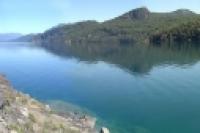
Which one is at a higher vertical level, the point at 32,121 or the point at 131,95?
the point at 32,121

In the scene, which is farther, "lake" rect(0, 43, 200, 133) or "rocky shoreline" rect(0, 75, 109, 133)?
"lake" rect(0, 43, 200, 133)

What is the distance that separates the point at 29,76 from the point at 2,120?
73611 mm

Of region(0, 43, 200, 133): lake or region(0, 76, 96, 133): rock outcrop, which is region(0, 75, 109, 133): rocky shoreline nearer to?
region(0, 76, 96, 133): rock outcrop

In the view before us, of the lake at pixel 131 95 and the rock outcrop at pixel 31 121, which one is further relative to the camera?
the lake at pixel 131 95

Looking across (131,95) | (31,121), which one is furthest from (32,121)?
(131,95)

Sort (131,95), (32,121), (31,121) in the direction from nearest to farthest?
1. (31,121)
2. (32,121)
3. (131,95)

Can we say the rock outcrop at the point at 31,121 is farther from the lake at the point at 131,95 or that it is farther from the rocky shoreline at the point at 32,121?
the lake at the point at 131,95

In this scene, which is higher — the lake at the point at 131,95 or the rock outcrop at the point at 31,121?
the rock outcrop at the point at 31,121

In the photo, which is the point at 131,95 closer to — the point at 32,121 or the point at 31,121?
the point at 32,121

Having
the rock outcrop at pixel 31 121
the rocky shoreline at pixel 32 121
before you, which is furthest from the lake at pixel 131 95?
the rock outcrop at pixel 31 121

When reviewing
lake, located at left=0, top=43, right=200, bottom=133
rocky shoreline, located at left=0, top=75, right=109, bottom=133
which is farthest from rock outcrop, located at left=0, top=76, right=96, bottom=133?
lake, located at left=0, top=43, right=200, bottom=133

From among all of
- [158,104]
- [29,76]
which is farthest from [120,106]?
Result: [29,76]

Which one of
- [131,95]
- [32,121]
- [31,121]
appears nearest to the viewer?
[31,121]

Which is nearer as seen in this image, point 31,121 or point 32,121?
point 31,121
